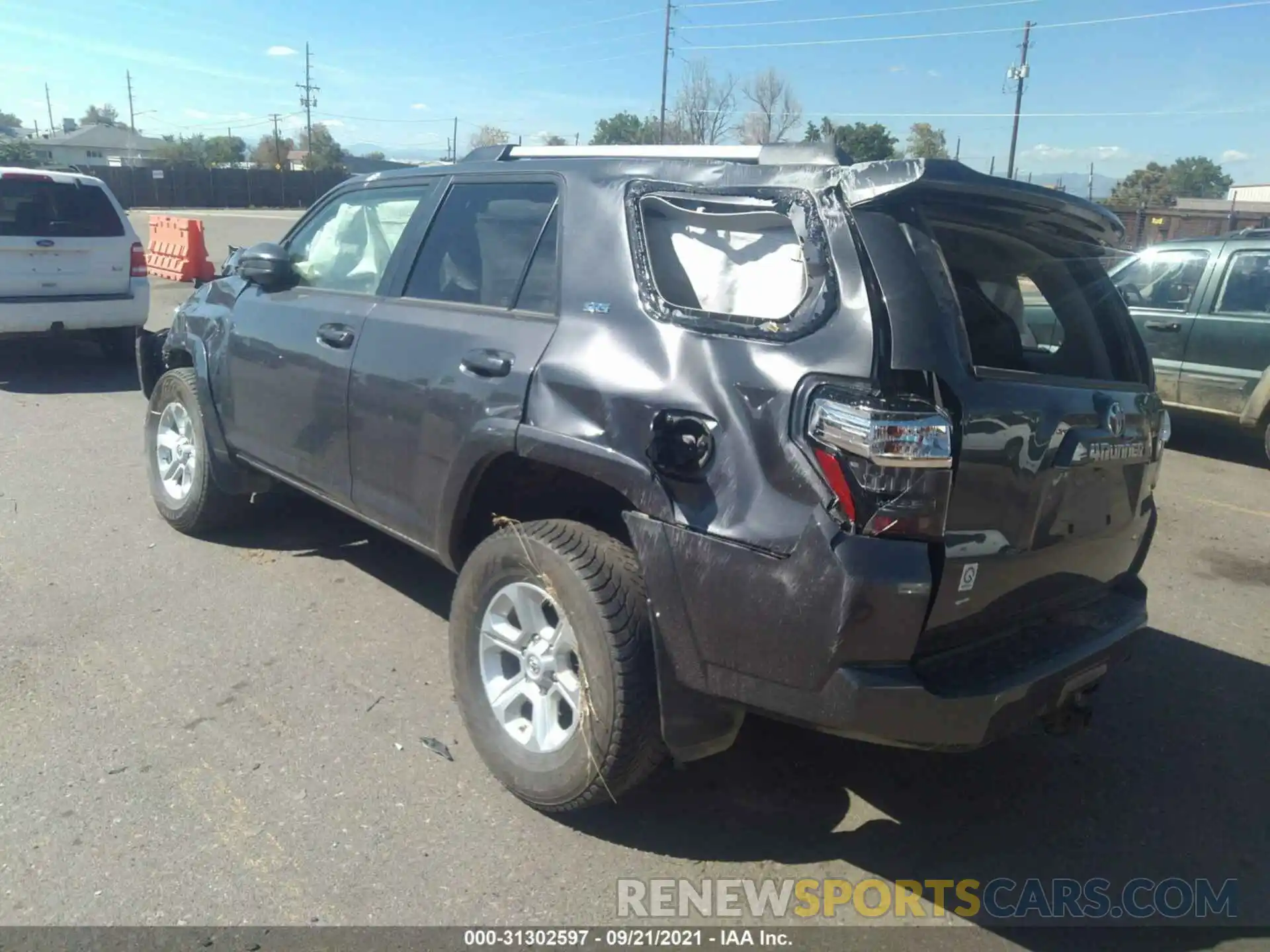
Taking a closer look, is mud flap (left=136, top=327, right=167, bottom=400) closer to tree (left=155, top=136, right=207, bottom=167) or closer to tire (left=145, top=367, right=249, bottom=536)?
tire (left=145, top=367, right=249, bottom=536)

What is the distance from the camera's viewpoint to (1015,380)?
275cm

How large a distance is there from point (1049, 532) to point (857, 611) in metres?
0.77

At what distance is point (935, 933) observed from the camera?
2773 mm

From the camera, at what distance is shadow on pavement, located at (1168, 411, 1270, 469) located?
8.62 m

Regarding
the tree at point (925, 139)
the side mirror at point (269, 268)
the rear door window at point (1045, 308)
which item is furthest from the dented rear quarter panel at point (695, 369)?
the tree at point (925, 139)

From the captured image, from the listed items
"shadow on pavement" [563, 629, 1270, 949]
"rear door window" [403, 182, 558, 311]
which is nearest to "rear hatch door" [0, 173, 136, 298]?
"rear door window" [403, 182, 558, 311]

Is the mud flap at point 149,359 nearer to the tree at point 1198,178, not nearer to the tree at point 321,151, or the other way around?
the tree at point 1198,178

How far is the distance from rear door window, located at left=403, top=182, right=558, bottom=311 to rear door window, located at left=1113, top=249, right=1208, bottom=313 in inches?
261

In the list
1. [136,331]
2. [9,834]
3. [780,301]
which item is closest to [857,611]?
[780,301]

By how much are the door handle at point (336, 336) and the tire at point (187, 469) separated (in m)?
1.24

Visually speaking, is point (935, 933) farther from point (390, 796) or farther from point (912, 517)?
point (390, 796)

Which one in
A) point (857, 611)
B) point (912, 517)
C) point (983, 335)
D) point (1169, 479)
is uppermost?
point (983, 335)

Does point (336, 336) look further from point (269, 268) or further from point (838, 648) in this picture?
point (838, 648)

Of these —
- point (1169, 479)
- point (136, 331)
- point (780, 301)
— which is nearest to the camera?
point (780, 301)
